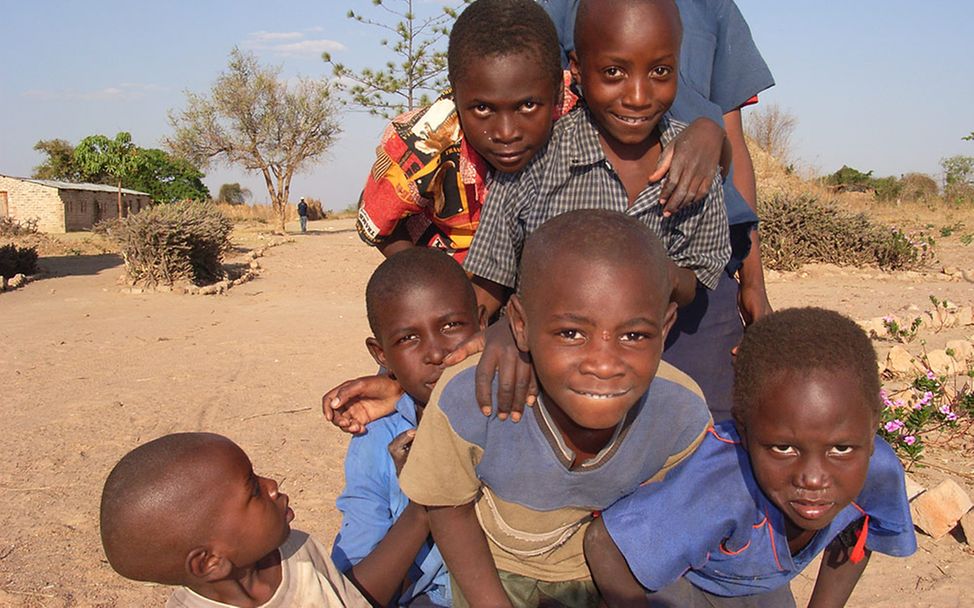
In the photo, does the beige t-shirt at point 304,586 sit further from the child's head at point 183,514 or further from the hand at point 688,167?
the hand at point 688,167

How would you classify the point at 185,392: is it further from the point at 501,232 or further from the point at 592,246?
the point at 592,246

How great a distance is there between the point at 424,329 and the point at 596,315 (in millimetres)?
728

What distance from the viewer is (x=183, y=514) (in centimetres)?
178

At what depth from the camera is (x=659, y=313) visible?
173cm

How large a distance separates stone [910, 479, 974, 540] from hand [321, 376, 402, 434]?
93.3 inches

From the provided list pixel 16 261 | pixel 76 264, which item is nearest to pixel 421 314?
pixel 16 261

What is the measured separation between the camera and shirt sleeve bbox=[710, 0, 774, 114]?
8.17ft

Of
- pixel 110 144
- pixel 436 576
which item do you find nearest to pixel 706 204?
pixel 436 576

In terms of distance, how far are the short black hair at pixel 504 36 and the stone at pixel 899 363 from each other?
4345 millimetres

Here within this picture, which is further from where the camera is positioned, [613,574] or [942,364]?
[942,364]

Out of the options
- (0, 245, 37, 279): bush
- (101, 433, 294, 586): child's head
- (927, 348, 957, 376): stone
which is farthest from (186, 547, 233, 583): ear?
(0, 245, 37, 279): bush

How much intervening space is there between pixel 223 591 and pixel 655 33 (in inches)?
67.1

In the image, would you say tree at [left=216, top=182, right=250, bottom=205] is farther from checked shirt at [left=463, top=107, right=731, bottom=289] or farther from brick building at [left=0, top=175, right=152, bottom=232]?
checked shirt at [left=463, top=107, right=731, bottom=289]

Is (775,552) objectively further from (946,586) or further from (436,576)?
(946,586)
